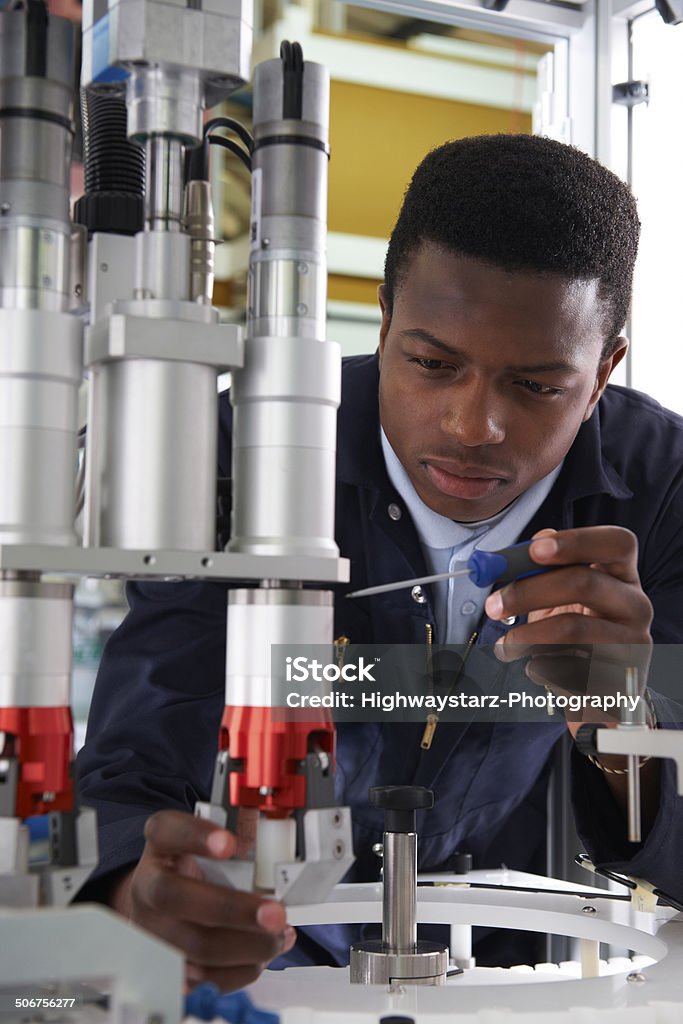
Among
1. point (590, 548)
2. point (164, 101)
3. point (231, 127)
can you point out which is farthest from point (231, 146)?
point (590, 548)

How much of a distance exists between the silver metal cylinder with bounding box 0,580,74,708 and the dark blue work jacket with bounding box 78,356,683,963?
1.06 feet

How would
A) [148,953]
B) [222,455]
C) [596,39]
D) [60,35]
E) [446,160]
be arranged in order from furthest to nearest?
[596,39] < [446,160] < [222,455] < [60,35] < [148,953]

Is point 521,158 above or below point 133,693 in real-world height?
above

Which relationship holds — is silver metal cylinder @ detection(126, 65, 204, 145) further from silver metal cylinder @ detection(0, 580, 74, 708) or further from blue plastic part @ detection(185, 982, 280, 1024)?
blue plastic part @ detection(185, 982, 280, 1024)

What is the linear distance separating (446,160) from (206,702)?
1.78 ft

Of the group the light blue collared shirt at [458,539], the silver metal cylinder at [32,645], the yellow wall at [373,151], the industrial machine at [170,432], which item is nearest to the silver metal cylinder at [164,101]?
the industrial machine at [170,432]

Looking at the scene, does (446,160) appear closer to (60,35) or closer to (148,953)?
(60,35)

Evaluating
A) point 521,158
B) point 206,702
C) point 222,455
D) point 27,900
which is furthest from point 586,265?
point 27,900

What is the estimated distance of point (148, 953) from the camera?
20.8 inches

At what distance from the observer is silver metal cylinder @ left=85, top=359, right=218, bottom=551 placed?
604mm

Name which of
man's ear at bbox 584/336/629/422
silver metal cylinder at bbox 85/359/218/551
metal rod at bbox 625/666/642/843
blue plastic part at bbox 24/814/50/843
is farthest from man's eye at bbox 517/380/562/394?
blue plastic part at bbox 24/814/50/843

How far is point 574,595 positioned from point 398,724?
0.41 m

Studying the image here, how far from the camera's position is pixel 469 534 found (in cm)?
116

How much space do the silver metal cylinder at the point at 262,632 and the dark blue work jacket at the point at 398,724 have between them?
31 cm
